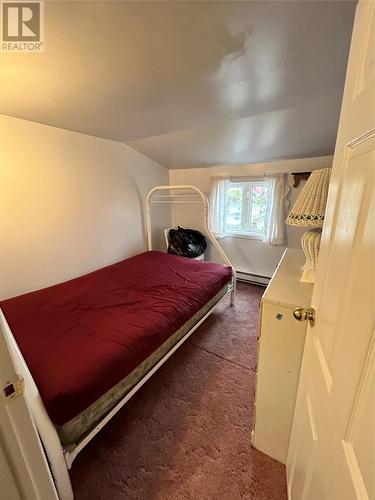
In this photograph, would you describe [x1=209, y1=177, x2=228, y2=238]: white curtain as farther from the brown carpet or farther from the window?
the brown carpet

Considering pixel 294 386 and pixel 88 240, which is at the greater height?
pixel 88 240

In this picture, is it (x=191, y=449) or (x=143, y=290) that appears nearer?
(x=191, y=449)

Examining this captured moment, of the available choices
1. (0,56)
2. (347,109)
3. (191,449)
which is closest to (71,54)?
(0,56)

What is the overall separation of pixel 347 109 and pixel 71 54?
56.4 inches

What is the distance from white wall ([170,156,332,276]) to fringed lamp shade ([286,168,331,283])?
76.4 inches

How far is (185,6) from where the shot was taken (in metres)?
0.96

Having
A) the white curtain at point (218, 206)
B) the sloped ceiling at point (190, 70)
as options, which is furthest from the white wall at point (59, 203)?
the white curtain at point (218, 206)

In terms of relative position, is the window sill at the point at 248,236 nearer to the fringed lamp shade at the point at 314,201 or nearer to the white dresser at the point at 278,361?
the white dresser at the point at 278,361

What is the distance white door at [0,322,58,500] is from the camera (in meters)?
0.54

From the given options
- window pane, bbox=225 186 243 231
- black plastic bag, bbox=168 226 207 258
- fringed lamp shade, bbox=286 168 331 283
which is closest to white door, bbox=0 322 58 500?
fringed lamp shade, bbox=286 168 331 283

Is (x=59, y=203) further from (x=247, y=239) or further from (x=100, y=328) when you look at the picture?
(x=247, y=239)

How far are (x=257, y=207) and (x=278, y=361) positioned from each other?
265cm

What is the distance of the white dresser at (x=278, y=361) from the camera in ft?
3.49

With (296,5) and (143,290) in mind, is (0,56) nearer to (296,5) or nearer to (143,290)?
(296,5)
